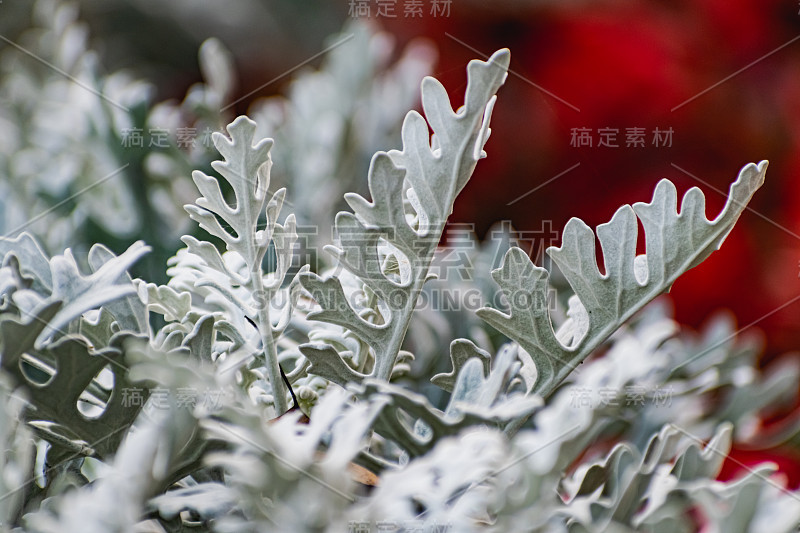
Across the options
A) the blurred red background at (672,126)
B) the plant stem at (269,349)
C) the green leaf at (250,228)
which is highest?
the green leaf at (250,228)

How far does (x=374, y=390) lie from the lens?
0.69 ft

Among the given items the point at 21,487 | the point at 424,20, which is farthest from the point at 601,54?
the point at 21,487

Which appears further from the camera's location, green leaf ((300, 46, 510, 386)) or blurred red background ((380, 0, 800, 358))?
blurred red background ((380, 0, 800, 358))

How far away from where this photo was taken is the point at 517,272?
0.25m

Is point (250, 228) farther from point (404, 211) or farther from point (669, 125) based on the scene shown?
point (669, 125)

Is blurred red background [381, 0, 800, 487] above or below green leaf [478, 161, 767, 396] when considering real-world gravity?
below

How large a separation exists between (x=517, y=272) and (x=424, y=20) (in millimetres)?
804

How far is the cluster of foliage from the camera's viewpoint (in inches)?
7.0

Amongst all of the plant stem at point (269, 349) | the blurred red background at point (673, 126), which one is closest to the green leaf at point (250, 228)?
the plant stem at point (269, 349)

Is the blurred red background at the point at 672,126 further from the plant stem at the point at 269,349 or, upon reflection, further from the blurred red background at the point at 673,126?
the plant stem at the point at 269,349

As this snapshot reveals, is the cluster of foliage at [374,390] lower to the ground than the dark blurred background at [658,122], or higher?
higher

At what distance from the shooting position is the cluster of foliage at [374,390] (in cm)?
18

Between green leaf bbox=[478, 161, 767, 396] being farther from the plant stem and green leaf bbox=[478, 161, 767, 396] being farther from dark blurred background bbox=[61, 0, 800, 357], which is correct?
dark blurred background bbox=[61, 0, 800, 357]

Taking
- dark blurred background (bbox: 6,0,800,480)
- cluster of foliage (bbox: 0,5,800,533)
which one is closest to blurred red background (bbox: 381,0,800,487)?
dark blurred background (bbox: 6,0,800,480)
